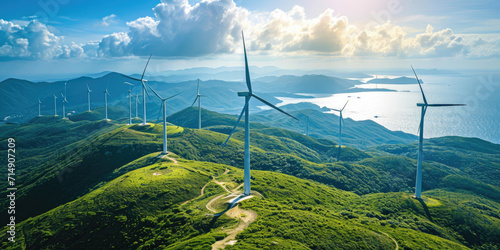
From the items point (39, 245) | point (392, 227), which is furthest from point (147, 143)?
point (392, 227)

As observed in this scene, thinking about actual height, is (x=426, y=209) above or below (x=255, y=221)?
below

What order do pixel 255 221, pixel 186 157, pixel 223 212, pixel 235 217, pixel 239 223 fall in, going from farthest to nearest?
pixel 186 157, pixel 223 212, pixel 235 217, pixel 255 221, pixel 239 223

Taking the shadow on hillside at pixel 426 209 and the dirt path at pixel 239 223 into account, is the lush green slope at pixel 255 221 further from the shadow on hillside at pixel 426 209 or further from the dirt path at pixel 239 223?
the dirt path at pixel 239 223

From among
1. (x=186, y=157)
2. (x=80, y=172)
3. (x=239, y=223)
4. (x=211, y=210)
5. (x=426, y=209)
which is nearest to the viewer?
(x=239, y=223)

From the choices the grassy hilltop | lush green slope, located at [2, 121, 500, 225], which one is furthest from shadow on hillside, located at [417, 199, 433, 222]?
lush green slope, located at [2, 121, 500, 225]

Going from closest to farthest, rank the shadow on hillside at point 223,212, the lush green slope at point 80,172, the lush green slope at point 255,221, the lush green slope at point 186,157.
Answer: the lush green slope at point 255,221
the shadow on hillside at point 223,212
the lush green slope at point 80,172
the lush green slope at point 186,157

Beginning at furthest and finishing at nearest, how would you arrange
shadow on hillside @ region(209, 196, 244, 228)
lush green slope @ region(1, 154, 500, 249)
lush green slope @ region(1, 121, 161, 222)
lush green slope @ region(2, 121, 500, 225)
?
1. lush green slope @ region(2, 121, 500, 225)
2. lush green slope @ region(1, 121, 161, 222)
3. shadow on hillside @ region(209, 196, 244, 228)
4. lush green slope @ region(1, 154, 500, 249)

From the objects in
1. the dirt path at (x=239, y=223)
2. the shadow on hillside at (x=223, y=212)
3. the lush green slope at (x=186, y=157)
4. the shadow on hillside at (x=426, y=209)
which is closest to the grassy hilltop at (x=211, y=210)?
the dirt path at (x=239, y=223)

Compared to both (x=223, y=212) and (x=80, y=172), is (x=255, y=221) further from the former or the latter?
(x=80, y=172)

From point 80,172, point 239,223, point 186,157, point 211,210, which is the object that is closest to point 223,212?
point 211,210

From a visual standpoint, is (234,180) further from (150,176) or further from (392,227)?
(392,227)

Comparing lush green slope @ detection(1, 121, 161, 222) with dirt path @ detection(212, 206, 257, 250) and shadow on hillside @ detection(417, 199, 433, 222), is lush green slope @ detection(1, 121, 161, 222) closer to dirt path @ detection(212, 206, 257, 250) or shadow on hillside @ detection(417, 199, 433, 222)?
dirt path @ detection(212, 206, 257, 250)
